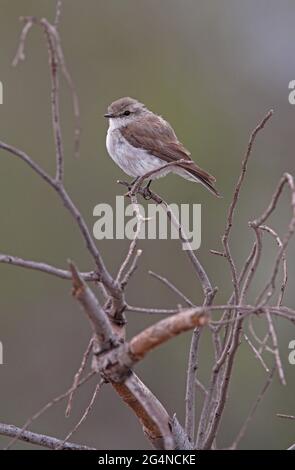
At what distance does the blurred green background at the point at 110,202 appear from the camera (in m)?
7.42

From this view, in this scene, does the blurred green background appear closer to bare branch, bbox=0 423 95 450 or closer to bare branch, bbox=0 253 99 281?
bare branch, bbox=0 423 95 450

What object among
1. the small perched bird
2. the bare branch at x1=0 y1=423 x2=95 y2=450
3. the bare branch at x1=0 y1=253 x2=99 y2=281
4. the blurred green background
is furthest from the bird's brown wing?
the blurred green background

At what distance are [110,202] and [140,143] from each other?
353 cm

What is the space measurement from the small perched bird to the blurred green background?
9.31 feet

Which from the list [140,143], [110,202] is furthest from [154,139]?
[110,202]

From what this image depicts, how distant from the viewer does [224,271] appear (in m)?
7.89

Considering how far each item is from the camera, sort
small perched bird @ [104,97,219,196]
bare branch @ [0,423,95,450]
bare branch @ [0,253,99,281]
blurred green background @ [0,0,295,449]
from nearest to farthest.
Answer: bare branch @ [0,253,99,281]
bare branch @ [0,423,95,450]
small perched bird @ [104,97,219,196]
blurred green background @ [0,0,295,449]

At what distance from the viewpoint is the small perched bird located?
3791 millimetres

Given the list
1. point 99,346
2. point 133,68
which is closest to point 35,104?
point 133,68

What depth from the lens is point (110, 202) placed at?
290 inches

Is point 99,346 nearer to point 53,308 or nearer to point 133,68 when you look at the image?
point 53,308

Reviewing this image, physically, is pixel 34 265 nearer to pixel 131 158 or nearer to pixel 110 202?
pixel 131 158

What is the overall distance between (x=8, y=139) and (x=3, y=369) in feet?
6.66

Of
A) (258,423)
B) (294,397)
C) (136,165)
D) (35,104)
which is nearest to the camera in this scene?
(136,165)
